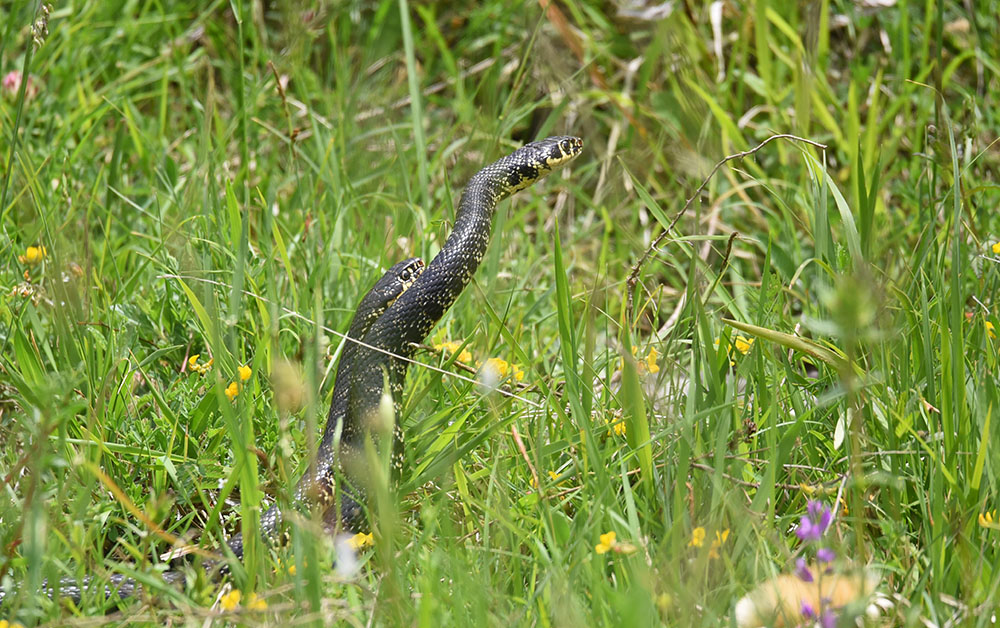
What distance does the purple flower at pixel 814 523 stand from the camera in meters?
2.19

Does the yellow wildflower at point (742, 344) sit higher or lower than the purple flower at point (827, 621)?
lower

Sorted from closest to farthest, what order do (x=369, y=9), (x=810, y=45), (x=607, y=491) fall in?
(x=607, y=491), (x=810, y=45), (x=369, y=9)

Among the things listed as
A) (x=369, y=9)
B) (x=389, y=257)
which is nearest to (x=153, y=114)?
(x=369, y=9)

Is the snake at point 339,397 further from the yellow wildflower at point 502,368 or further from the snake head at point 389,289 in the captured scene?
the yellow wildflower at point 502,368

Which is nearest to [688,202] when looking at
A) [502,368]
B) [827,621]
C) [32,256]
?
[502,368]

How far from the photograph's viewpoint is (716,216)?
499 centimetres

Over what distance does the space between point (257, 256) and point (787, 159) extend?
9.29ft

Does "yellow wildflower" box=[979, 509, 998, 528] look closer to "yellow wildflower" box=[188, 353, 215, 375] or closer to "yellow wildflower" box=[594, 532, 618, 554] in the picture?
"yellow wildflower" box=[594, 532, 618, 554]

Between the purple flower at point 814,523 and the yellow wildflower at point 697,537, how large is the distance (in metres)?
0.23

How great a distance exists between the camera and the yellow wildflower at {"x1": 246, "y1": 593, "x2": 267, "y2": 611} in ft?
7.34

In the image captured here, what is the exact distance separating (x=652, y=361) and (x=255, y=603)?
1.65 m

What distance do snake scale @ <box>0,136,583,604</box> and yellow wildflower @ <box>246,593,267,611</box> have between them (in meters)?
0.36

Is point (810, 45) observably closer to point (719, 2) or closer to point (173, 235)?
point (719, 2)

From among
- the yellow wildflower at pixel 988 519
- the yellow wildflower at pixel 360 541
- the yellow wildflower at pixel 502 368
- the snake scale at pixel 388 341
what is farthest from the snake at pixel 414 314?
the yellow wildflower at pixel 988 519
